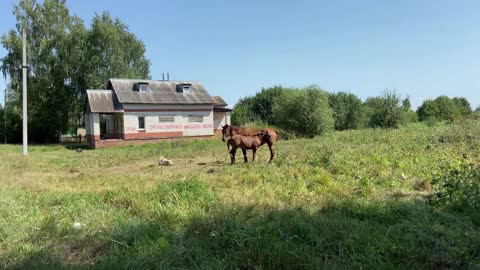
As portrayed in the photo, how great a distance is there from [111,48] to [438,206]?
3501cm

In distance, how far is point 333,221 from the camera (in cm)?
488

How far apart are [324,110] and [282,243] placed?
25156mm

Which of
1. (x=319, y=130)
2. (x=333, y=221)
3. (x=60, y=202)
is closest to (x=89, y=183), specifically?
(x=60, y=202)

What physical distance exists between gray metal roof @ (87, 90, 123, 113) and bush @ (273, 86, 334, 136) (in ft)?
41.8

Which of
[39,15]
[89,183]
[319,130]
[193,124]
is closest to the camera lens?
[89,183]

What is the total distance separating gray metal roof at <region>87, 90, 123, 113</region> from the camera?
28578 millimetres

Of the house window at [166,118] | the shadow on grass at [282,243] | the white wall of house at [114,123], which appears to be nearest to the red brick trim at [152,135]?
the house window at [166,118]

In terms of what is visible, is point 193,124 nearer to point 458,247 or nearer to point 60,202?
point 60,202

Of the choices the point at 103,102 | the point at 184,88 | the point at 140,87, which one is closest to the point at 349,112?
the point at 184,88

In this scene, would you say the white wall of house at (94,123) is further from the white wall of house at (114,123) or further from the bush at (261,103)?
the bush at (261,103)

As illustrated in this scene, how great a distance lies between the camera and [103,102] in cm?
2928

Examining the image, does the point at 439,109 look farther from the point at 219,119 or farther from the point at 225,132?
the point at 225,132

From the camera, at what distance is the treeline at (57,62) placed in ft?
113

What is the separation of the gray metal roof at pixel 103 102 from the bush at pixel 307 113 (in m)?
12.7
